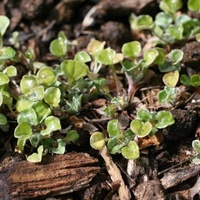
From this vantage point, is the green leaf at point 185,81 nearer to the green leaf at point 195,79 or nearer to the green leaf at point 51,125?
the green leaf at point 195,79

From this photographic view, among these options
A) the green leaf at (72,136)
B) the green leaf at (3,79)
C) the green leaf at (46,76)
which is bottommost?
the green leaf at (72,136)

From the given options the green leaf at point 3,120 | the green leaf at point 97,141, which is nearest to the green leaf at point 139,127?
the green leaf at point 97,141

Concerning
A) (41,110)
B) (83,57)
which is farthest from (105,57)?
(41,110)

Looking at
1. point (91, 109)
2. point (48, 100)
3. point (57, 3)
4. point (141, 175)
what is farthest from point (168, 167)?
point (57, 3)

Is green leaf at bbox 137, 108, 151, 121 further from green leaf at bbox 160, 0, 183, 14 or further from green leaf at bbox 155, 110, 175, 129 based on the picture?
green leaf at bbox 160, 0, 183, 14

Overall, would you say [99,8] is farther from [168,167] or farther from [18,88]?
[168,167]

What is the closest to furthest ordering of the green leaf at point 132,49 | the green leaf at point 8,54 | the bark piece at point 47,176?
the bark piece at point 47,176 → the green leaf at point 8,54 → the green leaf at point 132,49

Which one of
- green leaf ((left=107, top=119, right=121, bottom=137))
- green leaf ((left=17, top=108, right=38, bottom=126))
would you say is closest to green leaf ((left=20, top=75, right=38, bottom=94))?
green leaf ((left=17, top=108, right=38, bottom=126))
